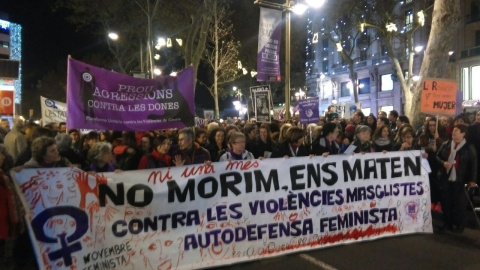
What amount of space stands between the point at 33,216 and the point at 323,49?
55.6 meters

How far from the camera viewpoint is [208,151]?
6.98 metres

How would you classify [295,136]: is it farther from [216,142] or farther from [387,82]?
[387,82]

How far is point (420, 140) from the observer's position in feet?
28.3

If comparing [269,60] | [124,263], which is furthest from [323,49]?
[124,263]

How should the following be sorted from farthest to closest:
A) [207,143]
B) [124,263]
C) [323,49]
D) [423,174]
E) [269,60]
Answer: [323,49], [269,60], [207,143], [423,174], [124,263]

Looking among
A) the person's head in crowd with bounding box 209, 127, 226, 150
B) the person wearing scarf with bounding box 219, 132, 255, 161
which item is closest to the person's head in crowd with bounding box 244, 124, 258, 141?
the person's head in crowd with bounding box 209, 127, 226, 150

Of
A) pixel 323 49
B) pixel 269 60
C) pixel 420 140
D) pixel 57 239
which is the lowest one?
pixel 57 239

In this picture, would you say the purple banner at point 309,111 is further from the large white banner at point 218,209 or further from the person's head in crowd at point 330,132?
the large white banner at point 218,209

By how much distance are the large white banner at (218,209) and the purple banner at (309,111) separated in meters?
5.51

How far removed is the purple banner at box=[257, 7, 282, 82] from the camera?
35.6 feet

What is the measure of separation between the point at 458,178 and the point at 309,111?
552 centimetres

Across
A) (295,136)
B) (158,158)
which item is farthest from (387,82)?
(158,158)

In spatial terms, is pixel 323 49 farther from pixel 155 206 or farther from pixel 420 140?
pixel 155 206

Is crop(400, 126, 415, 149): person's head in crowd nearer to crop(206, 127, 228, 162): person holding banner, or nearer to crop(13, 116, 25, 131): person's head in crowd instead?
crop(206, 127, 228, 162): person holding banner
